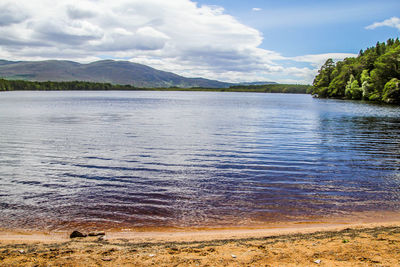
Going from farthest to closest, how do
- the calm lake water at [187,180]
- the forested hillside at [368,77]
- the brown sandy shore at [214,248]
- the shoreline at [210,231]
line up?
the forested hillside at [368,77]
the calm lake water at [187,180]
the shoreline at [210,231]
the brown sandy shore at [214,248]

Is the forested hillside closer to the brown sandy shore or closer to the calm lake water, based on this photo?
the calm lake water

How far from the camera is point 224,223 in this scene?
11867 mm

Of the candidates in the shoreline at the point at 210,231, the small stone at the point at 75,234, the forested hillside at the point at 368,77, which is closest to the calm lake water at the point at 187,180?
the shoreline at the point at 210,231

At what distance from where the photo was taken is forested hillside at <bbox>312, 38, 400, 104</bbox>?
105 m

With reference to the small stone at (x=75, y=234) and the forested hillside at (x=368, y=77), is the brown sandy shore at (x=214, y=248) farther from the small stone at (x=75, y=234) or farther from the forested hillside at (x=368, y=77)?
the forested hillside at (x=368, y=77)

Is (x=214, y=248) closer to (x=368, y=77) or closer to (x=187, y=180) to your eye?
(x=187, y=180)

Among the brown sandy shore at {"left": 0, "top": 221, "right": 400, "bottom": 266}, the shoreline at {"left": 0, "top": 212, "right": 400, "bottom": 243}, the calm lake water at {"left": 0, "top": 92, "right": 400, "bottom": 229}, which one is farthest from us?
the calm lake water at {"left": 0, "top": 92, "right": 400, "bottom": 229}

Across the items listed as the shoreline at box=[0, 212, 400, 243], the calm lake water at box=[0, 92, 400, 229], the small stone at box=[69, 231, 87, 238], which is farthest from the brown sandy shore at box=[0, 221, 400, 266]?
the calm lake water at box=[0, 92, 400, 229]

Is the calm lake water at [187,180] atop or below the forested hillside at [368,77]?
below

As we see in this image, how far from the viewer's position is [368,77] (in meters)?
120

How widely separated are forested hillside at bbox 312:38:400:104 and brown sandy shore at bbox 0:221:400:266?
106670 mm

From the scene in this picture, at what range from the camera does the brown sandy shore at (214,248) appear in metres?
7.77

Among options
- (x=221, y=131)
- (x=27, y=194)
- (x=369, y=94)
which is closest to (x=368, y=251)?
(x=27, y=194)

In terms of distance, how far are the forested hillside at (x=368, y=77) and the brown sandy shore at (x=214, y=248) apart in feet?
350
